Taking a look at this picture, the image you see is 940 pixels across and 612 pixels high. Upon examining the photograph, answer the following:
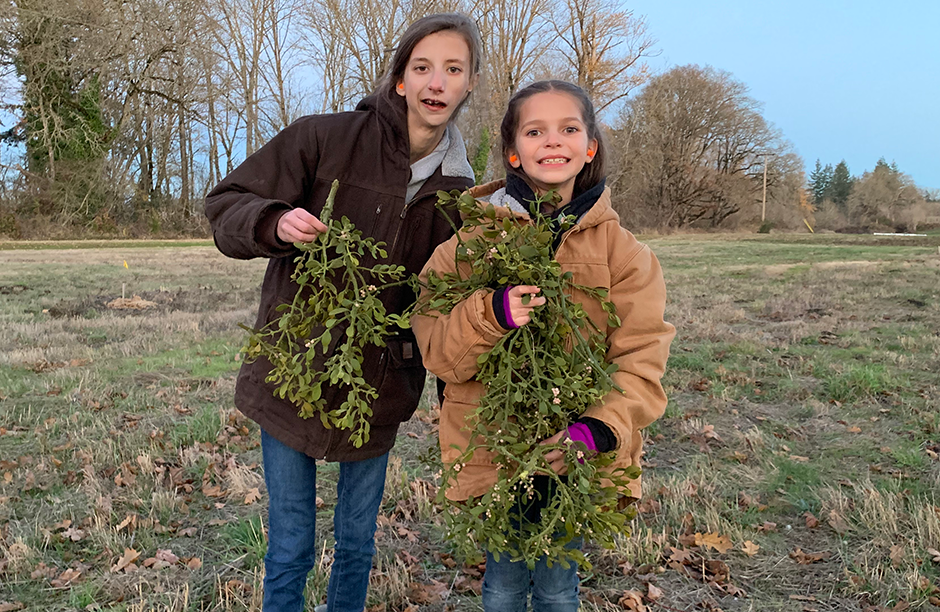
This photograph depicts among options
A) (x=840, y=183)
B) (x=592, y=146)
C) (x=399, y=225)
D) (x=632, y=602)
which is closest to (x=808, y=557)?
(x=632, y=602)

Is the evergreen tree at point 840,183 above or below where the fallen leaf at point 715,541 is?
above

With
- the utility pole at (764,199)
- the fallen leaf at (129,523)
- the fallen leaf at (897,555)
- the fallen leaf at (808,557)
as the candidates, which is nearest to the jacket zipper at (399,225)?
the fallen leaf at (129,523)

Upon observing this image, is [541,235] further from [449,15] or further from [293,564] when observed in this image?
[293,564]

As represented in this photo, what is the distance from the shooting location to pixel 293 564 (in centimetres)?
250

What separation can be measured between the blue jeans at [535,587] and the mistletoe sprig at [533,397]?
301mm

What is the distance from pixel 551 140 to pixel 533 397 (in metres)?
0.93

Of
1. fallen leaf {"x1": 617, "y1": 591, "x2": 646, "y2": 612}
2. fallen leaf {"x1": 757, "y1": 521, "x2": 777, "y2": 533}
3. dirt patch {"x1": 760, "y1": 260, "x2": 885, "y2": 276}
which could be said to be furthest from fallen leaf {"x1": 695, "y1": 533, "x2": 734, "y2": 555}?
dirt patch {"x1": 760, "y1": 260, "x2": 885, "y2": 276}

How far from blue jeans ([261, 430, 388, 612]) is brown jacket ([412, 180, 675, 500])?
20.9 inches

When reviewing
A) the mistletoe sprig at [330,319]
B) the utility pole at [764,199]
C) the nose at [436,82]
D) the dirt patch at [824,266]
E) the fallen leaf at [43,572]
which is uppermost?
the utility pole at [764,199]

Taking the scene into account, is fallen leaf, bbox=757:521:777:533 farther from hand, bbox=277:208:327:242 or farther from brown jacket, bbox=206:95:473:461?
hand, bbox=277:208:327:242

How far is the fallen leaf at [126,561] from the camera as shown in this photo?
3.41 meters

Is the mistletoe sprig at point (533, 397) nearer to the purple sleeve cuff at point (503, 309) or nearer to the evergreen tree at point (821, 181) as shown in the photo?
the purple sleeve cuff at point (503, 309)

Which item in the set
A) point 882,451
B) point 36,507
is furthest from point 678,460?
point 36,507

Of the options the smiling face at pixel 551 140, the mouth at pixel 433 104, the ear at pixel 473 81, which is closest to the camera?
the smiling face at pixel 551 140
